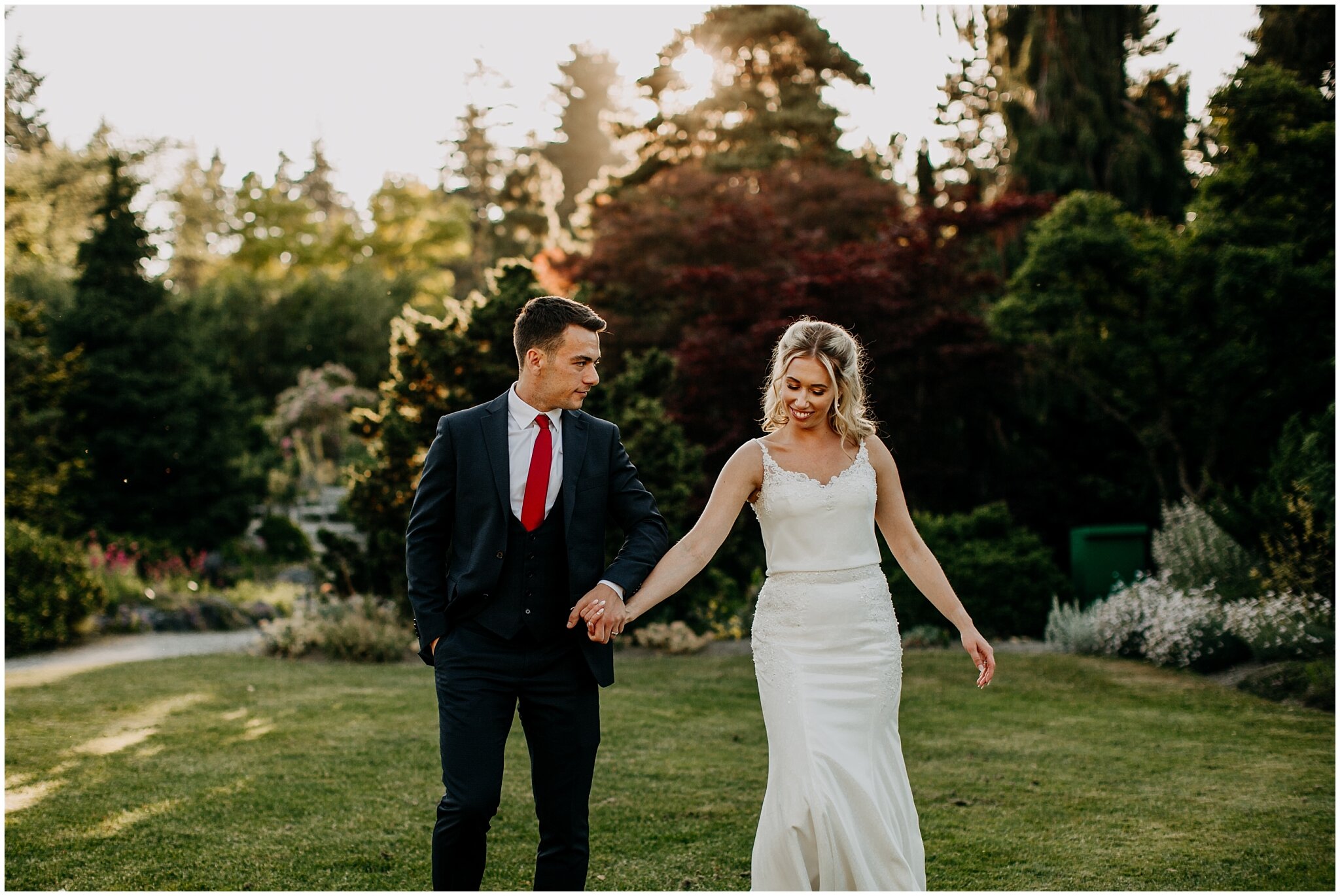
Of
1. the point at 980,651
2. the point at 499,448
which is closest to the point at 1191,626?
the point at 980,651

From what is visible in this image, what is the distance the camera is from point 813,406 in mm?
3633

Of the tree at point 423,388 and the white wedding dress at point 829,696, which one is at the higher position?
the tree at point 423,388

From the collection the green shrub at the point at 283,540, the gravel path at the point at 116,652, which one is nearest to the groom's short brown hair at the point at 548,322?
the gravel path at the point at 116,652

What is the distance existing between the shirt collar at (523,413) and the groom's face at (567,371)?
0.14 feet

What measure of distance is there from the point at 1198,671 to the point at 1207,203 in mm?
5672

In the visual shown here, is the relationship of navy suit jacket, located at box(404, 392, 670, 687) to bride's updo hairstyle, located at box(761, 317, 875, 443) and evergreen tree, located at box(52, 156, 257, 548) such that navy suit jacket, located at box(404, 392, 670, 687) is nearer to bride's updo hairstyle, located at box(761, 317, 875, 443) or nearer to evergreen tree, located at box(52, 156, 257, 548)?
bride's updo hairstyle, located at box(761, 317, 875, 443)

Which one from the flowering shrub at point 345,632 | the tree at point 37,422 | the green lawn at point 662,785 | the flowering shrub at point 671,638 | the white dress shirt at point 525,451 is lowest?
the green lawn at point 662,785

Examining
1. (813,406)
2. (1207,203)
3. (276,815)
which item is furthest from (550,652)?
(1207,203)

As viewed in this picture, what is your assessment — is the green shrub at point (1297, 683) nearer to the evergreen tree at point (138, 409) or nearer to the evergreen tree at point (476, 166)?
the evergreen tree at point (138, 409)

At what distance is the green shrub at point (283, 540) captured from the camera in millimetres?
17578

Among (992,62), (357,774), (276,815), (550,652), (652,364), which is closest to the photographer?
(550,652)

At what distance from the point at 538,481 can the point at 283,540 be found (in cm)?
1541

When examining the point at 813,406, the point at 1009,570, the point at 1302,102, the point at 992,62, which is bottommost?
the point at 1009,570

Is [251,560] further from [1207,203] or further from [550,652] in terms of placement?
[550,652]
